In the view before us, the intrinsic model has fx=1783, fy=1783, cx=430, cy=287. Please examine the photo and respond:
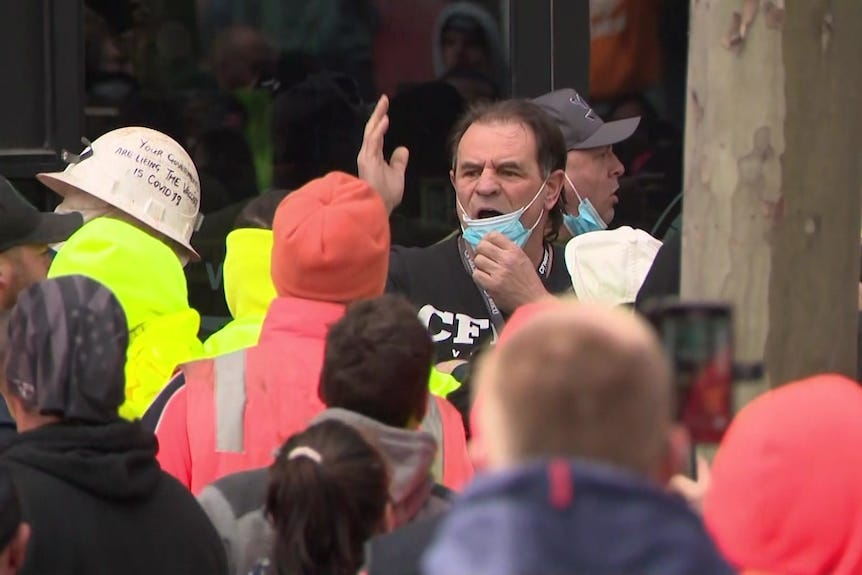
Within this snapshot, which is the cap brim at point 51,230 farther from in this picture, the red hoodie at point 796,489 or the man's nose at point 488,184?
the red hoodie at point 796,489

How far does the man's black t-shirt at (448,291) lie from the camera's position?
Result: 471 centimetres

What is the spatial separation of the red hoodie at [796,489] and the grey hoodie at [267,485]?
2.06 feet

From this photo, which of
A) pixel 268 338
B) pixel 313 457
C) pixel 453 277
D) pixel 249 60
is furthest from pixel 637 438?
pixel 249 60

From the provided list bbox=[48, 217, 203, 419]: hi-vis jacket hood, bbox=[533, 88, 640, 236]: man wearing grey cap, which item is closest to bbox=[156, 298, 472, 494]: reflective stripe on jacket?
bbox=[48, 217, 203, 419]: hi-vis jacket hood

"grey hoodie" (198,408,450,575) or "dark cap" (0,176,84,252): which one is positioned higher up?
"dark cap" (0,176,84,252)

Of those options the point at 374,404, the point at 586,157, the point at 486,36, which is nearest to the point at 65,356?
the point at 374,404

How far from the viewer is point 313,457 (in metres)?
2.95

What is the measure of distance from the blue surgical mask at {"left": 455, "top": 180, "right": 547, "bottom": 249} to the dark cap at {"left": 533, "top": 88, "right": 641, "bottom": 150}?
0.93 meters

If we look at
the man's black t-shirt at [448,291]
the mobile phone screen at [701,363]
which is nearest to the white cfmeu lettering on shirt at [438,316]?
the man's black t-shirt at [448,291]

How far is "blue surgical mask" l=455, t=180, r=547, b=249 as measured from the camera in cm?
479

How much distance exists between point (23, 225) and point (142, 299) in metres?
0.34

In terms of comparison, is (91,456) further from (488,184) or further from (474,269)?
(488,184)

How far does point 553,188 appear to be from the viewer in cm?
493

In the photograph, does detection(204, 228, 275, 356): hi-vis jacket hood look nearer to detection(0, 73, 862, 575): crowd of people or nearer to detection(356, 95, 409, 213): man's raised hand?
detection(0, 73, 862, 575): crowd of people
